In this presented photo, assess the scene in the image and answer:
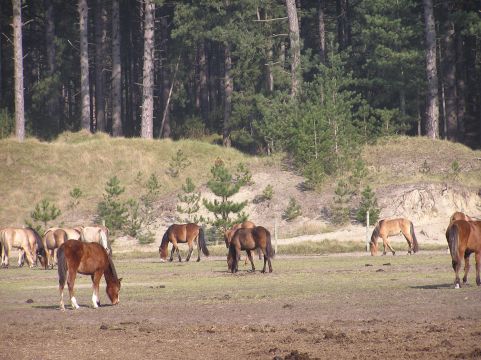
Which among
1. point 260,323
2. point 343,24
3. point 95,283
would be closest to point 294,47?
point 343,24

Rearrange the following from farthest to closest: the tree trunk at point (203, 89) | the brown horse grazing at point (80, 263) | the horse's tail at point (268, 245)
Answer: the tree trunk at point (203, 89), the horse's tail at point (268, 245), the brown horse grazing at point (80, 263)

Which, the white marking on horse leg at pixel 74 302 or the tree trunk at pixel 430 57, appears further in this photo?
the tree trunk at pixel 430 57

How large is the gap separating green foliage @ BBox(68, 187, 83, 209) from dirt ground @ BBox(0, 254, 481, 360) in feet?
85.2

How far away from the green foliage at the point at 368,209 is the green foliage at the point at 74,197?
1552 centimetres

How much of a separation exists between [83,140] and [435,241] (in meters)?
26.6

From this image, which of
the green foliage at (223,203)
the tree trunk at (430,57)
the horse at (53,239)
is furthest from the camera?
the tree trunk at (430,57)

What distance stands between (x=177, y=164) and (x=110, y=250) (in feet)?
75.4

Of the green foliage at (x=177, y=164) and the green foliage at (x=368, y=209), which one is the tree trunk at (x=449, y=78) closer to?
the green foliage at (x=368, y=209)

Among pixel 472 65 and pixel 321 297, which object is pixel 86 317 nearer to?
pixel 321 297

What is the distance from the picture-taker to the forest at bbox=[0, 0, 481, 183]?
193 ft

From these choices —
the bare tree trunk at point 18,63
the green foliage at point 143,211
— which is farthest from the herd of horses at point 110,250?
the bare tree trunk at point 18,63

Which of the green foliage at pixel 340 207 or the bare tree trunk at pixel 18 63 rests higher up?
the bare tree trunk at pixel 18 63

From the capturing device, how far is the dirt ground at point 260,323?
15.4m

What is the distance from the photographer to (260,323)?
61.5 ft
